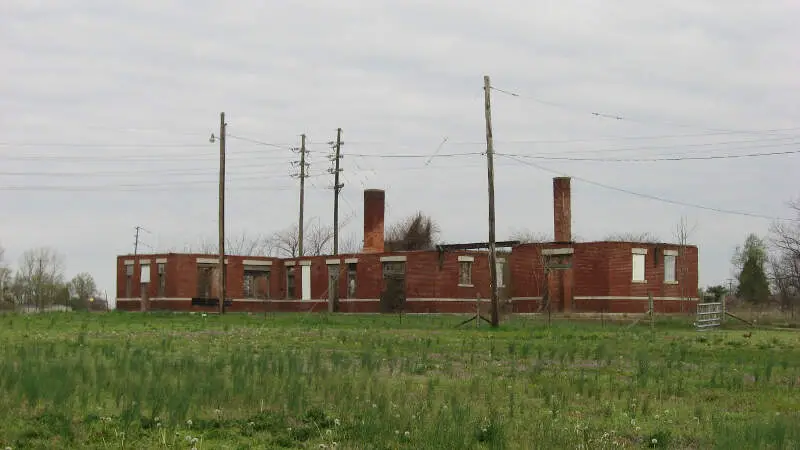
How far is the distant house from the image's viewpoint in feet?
175

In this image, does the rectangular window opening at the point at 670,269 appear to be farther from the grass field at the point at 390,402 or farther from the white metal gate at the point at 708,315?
the grass field at the point at 390,402

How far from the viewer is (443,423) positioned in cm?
1073

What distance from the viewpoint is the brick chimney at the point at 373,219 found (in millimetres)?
65062

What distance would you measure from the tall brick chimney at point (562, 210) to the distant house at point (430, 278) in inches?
2.2

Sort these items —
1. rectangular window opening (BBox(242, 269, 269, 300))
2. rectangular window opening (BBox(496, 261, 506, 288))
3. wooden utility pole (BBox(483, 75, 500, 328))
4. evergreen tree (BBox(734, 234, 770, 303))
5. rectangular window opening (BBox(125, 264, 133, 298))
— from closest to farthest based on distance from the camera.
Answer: wooden utility pole (BBox(483, 75, 500, 328)), rectangular window opening (BBox(496, 261, 506, 288)), rectangular window opening (BBox(242, 269, 269, 300)), rectangular window opening (BBox(125, 264, 133, 298)), evergreen tree (BBox(734, 234, 770, 303))

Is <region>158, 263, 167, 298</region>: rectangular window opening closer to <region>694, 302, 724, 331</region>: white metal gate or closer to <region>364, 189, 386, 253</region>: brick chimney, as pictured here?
<region>364, 189, 386, 253</region>: brick chimney

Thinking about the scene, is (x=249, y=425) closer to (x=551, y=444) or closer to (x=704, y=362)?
(x=551, y=444)

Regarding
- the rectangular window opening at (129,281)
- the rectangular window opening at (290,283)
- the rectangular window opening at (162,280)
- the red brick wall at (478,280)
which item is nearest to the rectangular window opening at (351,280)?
the red brick wall at (478,280)

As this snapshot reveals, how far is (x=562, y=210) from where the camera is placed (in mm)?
55406

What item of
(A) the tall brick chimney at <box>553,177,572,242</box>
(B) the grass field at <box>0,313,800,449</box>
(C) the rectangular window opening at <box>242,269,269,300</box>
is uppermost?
(A) the tall brick chimney at <box>553,177,572,242</box>

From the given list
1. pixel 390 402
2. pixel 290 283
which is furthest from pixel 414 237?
pixel 390 402

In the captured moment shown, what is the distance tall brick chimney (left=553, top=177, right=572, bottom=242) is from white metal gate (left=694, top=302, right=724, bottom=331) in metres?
13.5

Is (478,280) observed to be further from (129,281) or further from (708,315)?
(129,281)

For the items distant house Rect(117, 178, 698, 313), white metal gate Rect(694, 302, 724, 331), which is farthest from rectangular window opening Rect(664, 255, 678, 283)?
white metal gate Rect(694, 302, 724, 331)
